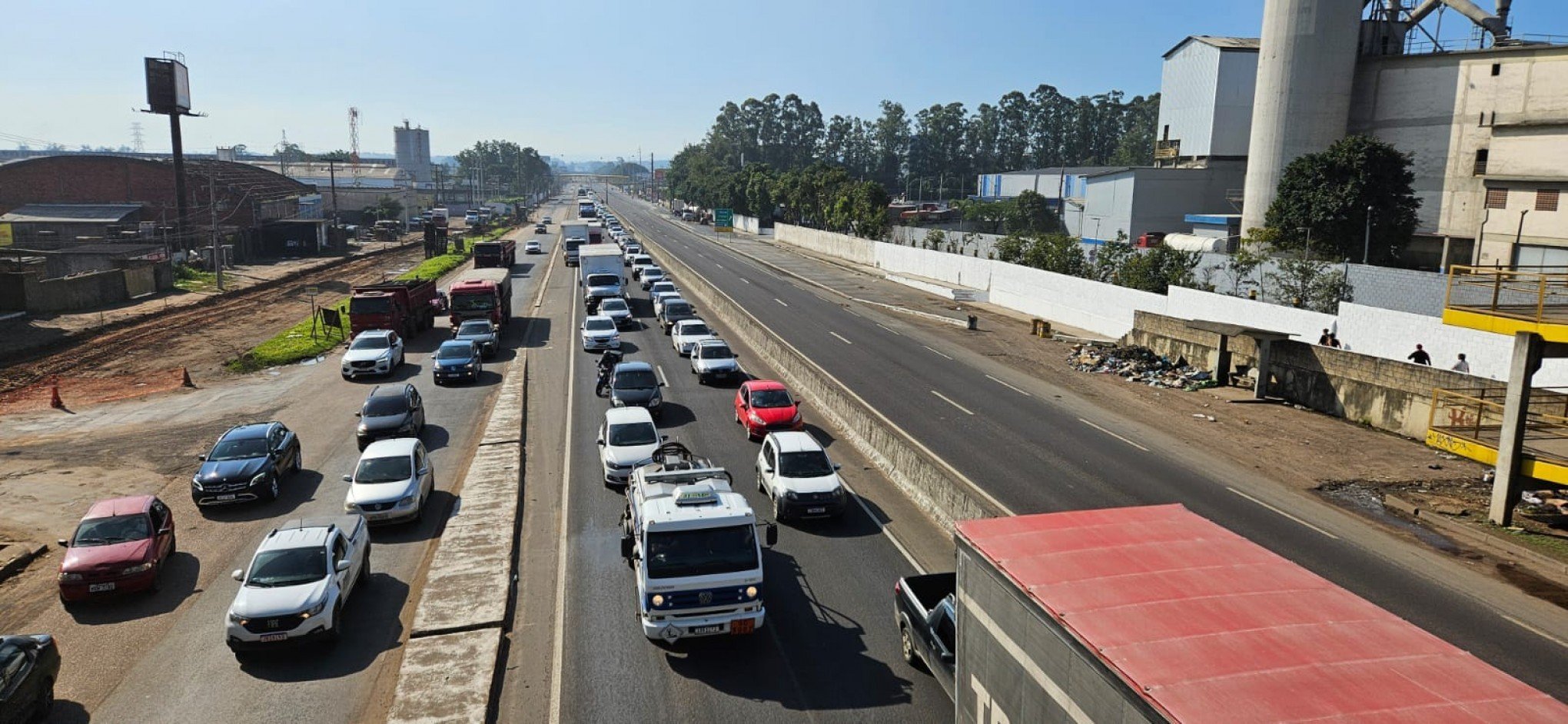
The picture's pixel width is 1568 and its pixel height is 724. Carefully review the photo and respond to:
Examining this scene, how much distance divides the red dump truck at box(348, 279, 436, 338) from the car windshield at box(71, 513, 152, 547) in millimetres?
24446

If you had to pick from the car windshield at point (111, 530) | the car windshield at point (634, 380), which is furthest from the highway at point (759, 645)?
the car windshield at point (111, 530)

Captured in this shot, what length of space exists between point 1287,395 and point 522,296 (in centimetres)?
4604

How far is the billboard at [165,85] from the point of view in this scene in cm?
8156

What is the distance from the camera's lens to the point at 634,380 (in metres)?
28.6

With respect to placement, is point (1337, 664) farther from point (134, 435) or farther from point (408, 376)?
point (408, 376)

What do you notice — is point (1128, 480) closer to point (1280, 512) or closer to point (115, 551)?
point (1280, 512)

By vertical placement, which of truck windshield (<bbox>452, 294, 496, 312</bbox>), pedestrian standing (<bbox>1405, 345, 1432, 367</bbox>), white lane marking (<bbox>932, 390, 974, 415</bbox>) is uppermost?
pedestrian standing (<bbox>1405, 345, 1432, 367</bbox>)

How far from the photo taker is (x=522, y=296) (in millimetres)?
60375

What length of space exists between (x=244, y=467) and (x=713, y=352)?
55.1 feet

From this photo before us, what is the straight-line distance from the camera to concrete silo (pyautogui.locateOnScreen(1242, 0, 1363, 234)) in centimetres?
6272

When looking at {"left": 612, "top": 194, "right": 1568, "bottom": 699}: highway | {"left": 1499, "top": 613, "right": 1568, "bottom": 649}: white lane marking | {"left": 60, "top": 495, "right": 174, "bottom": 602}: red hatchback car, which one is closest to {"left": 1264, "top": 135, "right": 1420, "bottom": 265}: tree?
{"left": 612, "top": 194, "right": 1568, "bottom": 699}: highway

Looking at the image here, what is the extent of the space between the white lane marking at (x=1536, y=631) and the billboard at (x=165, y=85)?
328ft

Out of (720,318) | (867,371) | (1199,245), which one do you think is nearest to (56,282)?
(720,318)

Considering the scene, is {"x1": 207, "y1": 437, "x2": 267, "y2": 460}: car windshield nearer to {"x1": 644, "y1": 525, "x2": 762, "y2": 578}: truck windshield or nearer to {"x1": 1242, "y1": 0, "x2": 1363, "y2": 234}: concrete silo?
{"x1": 644, "y1": 525, "x2": 762, "y2": 578}: truck windshield
